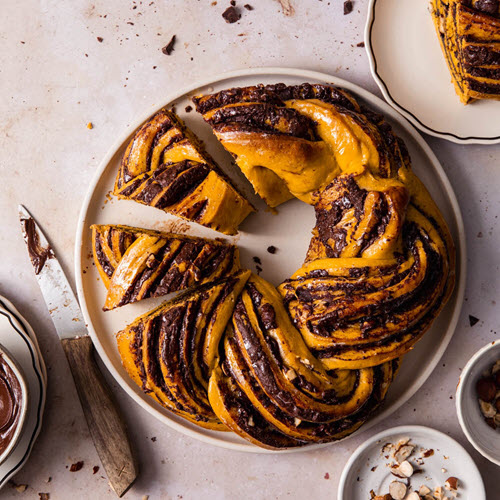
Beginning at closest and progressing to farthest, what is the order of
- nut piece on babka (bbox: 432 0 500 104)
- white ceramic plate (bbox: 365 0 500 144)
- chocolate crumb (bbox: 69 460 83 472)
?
1. nut piece on babka (bbox: 432 0 500 104)
2. white ceramic plate (bbox: 365 0 500 144)
3. chocolate crumb (bbox: 69 460 83 472)

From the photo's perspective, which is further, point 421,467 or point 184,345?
point 421,467

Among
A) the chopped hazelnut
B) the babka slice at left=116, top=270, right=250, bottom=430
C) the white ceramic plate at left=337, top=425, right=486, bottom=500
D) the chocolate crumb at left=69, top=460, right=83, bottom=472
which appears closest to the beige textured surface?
the chocolate crumb at left=69, top=460, right=83, bottom=472

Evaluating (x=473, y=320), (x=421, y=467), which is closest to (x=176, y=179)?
(x=473, y=320)

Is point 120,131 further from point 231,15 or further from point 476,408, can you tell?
point 476,408

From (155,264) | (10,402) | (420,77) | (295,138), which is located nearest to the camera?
(295,138)

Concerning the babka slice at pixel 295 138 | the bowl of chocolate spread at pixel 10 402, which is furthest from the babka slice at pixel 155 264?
the bowl of chocolate spread at pixel 10 402

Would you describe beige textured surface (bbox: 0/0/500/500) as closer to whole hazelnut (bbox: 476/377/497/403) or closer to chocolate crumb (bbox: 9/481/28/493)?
chocolate crumb (bbox: 9/481/28/493)

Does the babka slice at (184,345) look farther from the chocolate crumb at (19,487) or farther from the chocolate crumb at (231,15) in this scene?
the chocolate crumb at (231,15)
